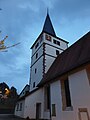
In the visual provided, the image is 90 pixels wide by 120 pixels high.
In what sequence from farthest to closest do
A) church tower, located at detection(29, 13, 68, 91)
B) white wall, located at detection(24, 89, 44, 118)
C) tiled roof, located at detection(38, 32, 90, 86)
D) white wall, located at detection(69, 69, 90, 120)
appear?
church tower, located at detection(29, 13, 68, 91), white wall, located at detection(24, 89, 44, 118), tiled roof, located at detection(38, 32, 90, 86), white wall, located at detection(69, 69, 90, 120)

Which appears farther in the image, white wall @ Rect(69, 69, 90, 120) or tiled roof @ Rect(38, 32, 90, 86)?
tiled roof @ Rect(38, 32, 90, 86)

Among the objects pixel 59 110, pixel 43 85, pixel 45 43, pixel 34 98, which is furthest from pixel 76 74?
pixel 45 43

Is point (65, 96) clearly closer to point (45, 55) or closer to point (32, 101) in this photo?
point (32, 101)

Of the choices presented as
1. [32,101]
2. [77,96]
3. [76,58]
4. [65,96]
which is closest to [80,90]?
[77,96]

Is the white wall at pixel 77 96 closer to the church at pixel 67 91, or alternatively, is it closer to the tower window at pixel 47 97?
the church at pixel 67 91

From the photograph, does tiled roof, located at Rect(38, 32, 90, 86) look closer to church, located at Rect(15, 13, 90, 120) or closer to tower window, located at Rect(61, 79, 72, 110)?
church, located at Rect(15, 13, 90, 120)

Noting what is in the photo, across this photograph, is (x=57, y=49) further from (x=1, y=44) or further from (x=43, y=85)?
(x=1, y=44)

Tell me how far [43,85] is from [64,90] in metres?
3.60

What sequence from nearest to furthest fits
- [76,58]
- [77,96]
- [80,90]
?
[80,90] < [77,96] < [76,58]

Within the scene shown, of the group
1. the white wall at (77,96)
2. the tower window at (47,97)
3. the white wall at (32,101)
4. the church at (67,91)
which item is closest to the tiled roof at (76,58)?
the church at (67,91)

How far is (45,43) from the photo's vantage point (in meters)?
17.6

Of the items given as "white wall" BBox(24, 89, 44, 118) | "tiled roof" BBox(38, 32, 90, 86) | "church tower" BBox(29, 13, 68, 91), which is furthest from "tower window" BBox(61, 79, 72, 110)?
"church tower" BBox(29, 13, 68, 91)

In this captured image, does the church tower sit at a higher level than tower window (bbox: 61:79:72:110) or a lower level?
higher

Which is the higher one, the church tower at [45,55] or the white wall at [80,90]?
the church tower at [45,55]
